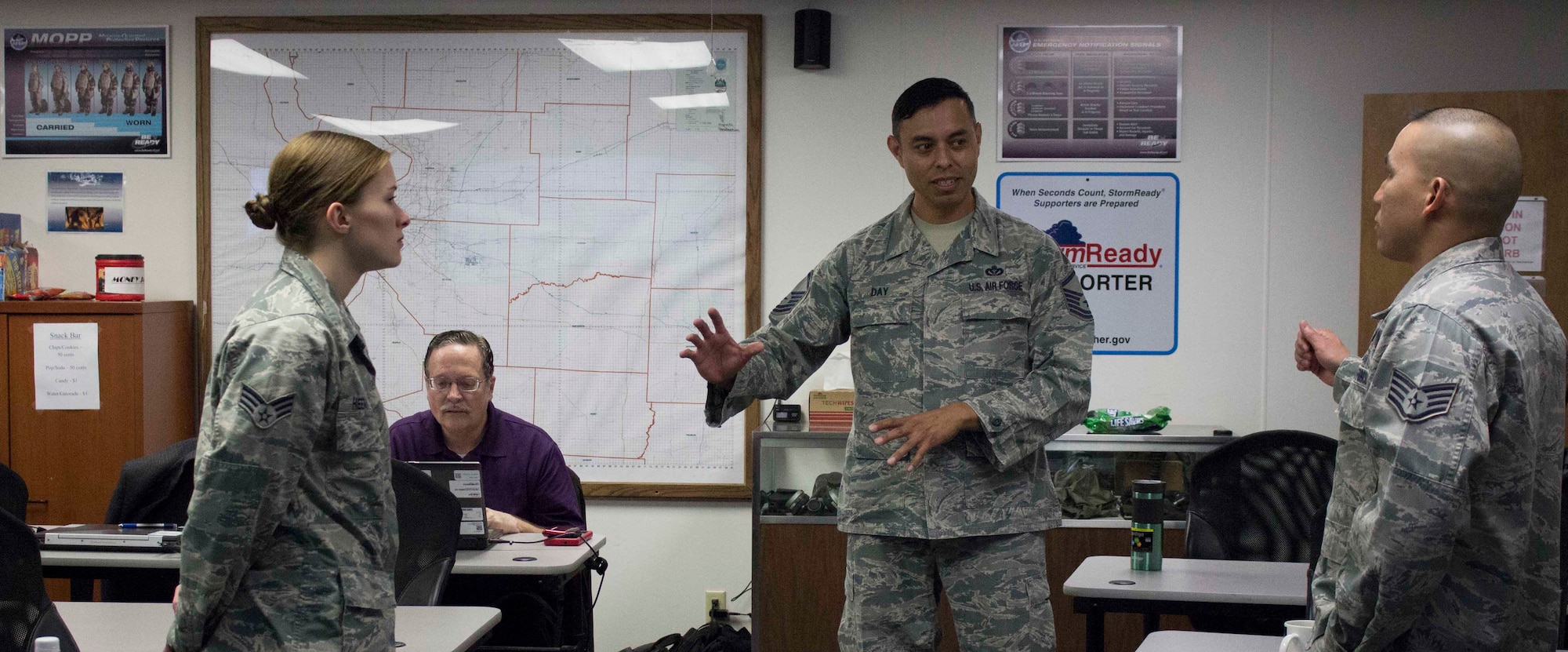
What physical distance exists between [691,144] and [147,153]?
2.15 m

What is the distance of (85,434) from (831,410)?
2713 millimetres

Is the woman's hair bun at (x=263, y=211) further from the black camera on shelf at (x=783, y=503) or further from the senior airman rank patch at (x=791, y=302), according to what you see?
the black camera on shelf at (x=783, y=503)

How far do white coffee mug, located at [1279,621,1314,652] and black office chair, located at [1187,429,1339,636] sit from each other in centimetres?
141

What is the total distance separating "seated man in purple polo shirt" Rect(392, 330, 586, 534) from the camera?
3.38m

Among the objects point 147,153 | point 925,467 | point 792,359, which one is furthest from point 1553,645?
point 147,153

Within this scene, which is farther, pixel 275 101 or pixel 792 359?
pixel 275 101

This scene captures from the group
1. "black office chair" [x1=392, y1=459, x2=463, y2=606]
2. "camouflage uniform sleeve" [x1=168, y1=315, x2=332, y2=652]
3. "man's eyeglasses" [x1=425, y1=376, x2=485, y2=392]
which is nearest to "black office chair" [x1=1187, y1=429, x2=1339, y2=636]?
"black office chair" [x1=392, y1=459, x2=463, y2=606]

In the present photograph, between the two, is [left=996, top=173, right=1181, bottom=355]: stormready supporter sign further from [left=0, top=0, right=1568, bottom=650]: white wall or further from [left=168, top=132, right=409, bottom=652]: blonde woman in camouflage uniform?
[left=168, top=132, right=409, bottom=652]: blonde woman in camouflage uniform

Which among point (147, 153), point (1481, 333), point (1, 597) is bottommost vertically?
point (1, 597)

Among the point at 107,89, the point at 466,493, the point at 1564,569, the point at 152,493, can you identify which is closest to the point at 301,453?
the point at 466,493

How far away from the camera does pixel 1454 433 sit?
4.72 ft

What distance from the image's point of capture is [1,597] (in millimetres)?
1824

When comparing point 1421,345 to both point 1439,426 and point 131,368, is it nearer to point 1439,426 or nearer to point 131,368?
point 1439,426

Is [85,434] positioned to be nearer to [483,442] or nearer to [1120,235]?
[483,442]
